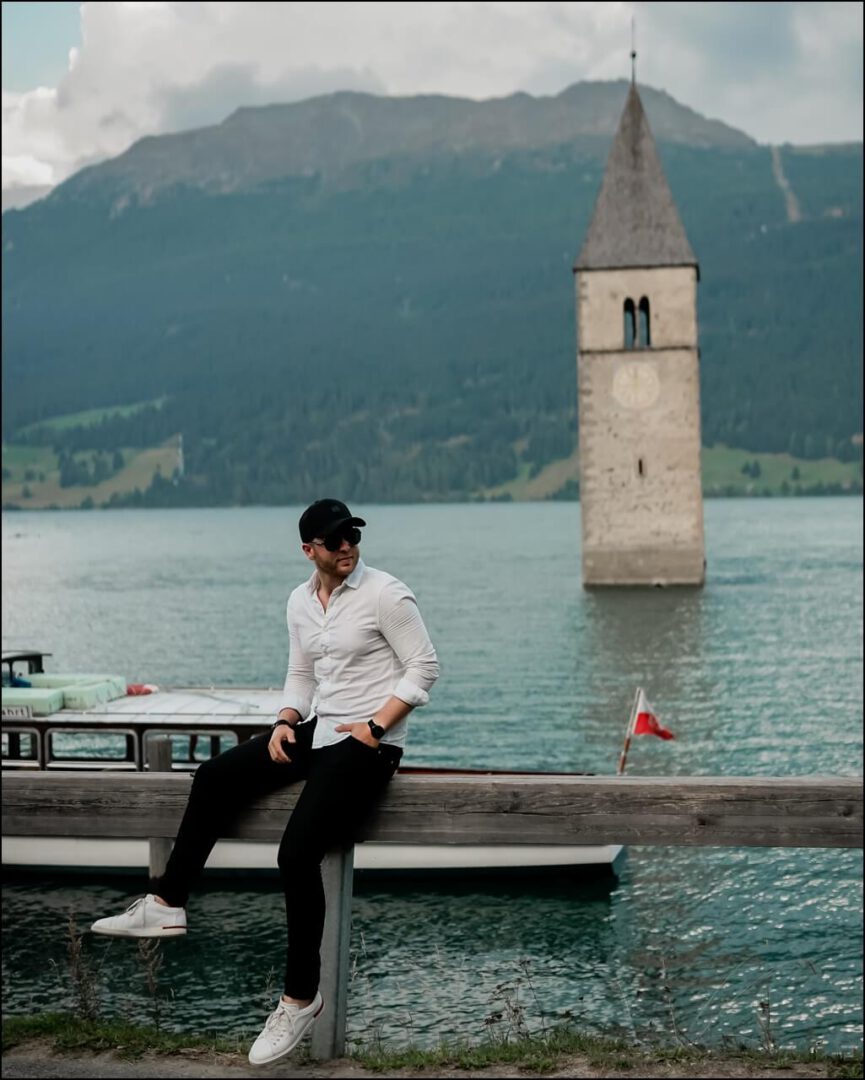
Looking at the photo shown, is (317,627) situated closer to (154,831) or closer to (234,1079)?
(154,831)

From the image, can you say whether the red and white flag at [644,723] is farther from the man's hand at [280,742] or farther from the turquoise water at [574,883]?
the man's hand at [280,742]

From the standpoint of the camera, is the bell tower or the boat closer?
the boat

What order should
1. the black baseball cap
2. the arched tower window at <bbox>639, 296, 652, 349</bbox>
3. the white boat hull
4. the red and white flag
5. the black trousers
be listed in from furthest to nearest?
the arched tower window at <bbox>639, 296, 652, 349</bbox> < the red and white flag < the white boat hull < the black baseball cap < the black trousers

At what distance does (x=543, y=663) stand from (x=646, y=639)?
463 centimetres

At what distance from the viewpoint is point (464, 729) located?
32375 mm

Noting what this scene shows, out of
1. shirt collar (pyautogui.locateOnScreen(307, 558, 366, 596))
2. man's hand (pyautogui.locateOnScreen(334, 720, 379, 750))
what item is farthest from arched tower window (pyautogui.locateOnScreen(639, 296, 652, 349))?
man's hand (pyautogui.locateOnScreen(334, 720, 379, 750))

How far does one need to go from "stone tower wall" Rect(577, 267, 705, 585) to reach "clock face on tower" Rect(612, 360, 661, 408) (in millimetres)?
43

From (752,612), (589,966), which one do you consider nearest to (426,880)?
(589,966)

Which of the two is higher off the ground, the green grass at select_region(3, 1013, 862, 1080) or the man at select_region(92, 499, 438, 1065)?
the man at select_region(92, 499, 438, 1065)

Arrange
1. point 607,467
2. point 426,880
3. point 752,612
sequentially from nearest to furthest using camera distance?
point 426,880 < point 752,612 < point 607,467

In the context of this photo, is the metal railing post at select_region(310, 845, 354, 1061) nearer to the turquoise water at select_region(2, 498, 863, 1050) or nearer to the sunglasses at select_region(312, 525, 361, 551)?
the sunglasses at select_region(312, 525, 361, 551)

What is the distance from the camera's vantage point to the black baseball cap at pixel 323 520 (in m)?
5.89

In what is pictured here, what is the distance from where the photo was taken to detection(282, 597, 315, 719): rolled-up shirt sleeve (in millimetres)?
6230

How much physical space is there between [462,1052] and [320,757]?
146 cm
